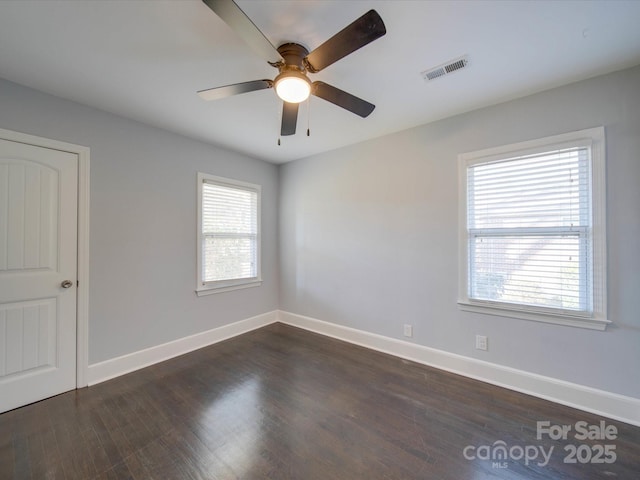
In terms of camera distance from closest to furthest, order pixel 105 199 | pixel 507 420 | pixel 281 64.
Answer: pixel 281 64, pixel 507 420, pixel 105 199

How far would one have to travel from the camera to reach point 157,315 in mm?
2914

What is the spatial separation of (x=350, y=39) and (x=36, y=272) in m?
3.00

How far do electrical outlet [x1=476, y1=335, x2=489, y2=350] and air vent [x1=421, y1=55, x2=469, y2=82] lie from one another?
236 centimetres

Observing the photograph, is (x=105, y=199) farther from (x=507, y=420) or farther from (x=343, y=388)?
(x=507, y=420)

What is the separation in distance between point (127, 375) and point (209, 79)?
2887 millimetres

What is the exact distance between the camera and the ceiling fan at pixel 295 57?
1219mm

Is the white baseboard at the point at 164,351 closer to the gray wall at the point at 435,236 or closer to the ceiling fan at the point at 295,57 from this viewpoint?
the gray wall at the point at 435,236

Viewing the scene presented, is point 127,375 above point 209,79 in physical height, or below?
below

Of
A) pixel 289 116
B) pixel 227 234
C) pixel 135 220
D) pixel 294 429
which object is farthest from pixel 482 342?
pixel 135 220

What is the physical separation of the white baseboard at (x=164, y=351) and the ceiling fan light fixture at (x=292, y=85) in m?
2.92

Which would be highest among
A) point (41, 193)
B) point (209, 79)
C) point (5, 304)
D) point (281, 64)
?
point (209, 79)

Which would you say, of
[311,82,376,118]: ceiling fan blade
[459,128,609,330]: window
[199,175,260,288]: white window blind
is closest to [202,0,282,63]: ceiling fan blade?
[311,82,376,118]: ceiling fan blade

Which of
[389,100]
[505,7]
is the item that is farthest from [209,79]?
[505,7]

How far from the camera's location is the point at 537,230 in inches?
88.4
